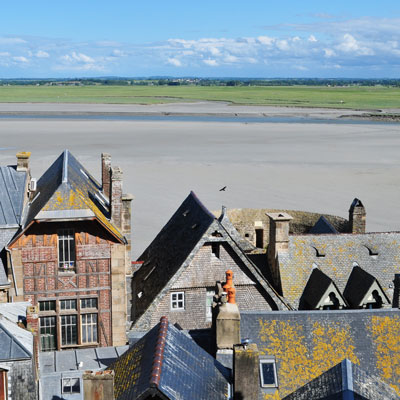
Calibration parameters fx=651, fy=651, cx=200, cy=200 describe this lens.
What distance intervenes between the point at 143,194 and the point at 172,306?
40.3 meters

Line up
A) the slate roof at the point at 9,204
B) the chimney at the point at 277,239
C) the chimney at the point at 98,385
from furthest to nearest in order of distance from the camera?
the chimney at the point at 277,239
the slate roof at the point at 9,204
the chimney at the point at 98,385

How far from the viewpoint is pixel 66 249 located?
24188mm

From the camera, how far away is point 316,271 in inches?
1061

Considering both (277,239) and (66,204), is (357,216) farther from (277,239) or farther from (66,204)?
(66,204)

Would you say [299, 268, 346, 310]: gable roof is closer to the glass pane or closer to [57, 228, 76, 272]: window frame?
the glass pane

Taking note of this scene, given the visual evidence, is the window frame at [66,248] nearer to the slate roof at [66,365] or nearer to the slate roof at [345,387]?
the slate roof at [66,365]

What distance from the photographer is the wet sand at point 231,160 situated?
6203 centimetres

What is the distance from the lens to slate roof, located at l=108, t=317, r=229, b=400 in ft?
43.8

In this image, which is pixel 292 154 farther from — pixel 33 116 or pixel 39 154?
pixel 33 116

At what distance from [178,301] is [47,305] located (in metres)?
4.93

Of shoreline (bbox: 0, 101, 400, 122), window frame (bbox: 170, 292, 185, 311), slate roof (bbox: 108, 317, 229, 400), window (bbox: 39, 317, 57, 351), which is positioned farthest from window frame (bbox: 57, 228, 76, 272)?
shoreline (bbox: 0, 101, 400, 122)

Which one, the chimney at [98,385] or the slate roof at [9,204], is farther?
the slate roof at [9,204]

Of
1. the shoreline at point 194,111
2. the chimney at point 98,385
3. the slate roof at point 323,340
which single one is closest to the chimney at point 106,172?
the slate roof at point 323,340

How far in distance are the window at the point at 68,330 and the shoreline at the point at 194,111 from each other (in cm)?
14085
